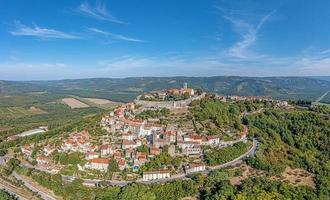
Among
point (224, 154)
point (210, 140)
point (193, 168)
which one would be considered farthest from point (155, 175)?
point (210, 140)

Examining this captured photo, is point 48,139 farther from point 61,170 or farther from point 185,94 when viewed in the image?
point 185,94

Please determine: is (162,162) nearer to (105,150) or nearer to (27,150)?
(105,150)

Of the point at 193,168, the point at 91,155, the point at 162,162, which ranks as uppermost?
the point at 91,155

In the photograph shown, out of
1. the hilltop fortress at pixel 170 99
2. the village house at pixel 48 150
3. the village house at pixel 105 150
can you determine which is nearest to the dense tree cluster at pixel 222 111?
the hilltop fortress at pixel 170 99

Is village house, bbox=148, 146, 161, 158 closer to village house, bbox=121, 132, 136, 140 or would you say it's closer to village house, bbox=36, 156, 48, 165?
village house, bbox=121, 132, 136, 140

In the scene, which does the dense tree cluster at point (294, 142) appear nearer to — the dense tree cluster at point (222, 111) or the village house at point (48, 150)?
the dense tree cluster at point (222, 111)

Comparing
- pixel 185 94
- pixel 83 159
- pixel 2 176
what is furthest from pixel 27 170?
pixel 185 94
